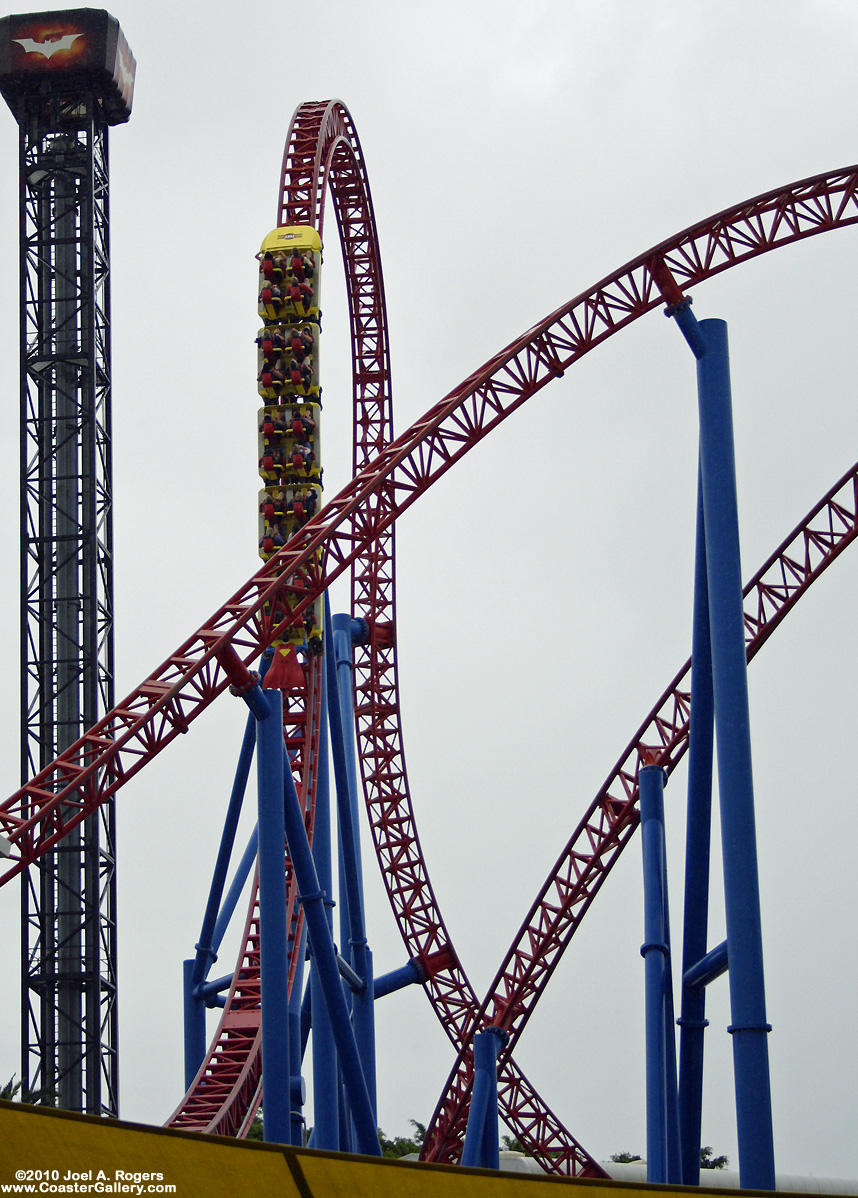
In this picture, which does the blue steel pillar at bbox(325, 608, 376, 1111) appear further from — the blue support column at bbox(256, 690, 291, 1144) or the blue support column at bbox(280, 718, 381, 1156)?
the blue support column at bbox(256, 690, 291, 1144)

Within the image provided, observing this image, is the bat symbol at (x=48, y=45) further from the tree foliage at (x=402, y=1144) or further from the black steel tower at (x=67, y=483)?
the tree foliage at (x=402, y=1144)

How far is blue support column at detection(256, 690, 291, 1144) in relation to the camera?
12.5 metres

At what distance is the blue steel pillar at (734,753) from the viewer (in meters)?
11.0

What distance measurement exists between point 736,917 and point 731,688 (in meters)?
1.63

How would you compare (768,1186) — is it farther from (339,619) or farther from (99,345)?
(99,345)

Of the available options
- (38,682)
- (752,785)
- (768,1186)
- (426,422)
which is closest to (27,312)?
(38,682)

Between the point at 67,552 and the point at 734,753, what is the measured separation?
14213mm

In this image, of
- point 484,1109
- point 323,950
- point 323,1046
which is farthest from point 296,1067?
point 484,1109

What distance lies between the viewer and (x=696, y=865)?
44.6ft

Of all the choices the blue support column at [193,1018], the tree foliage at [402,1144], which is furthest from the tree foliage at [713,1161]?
the blue support column at [193,1018]

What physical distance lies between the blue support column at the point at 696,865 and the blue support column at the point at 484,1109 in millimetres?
3317

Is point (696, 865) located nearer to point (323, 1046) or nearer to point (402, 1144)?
point (323, 1046)

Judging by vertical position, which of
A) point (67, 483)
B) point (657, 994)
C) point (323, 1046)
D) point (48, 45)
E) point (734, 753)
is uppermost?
point (48, 45)

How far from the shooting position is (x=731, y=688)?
11984 millimetres
